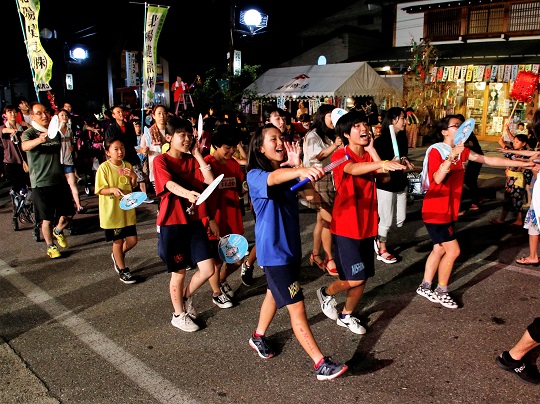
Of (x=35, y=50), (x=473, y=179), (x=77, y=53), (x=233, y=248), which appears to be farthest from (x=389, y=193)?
(x=77, y=53)

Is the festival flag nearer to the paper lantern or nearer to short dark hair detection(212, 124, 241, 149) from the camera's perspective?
the paper lantern

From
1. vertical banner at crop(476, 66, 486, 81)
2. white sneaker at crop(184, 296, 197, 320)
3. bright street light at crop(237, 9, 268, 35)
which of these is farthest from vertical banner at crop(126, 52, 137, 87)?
white sneaker at crop(184, 296, 197, 320)

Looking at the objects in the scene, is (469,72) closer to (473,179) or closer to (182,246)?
(473,179)

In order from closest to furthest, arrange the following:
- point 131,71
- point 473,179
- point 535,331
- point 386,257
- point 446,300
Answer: point 535,331 → point 446,300 → point 386,257 → point 473,179 → point 131,71

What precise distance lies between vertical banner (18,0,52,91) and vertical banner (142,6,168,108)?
1.81 metres

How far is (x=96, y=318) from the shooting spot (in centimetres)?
437

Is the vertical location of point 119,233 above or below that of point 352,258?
below

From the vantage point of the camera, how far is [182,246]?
3.94m

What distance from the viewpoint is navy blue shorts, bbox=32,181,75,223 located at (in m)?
6.01

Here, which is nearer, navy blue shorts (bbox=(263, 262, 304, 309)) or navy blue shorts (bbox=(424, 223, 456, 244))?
navy blue shorts (bbox=(263, 262, 304, 309))

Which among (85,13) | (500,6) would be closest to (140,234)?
(500,6)

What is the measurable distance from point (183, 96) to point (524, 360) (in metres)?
12.0

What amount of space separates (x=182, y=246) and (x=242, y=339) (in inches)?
37.3

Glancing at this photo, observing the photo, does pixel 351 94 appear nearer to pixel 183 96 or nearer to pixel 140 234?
pixel 183 96
